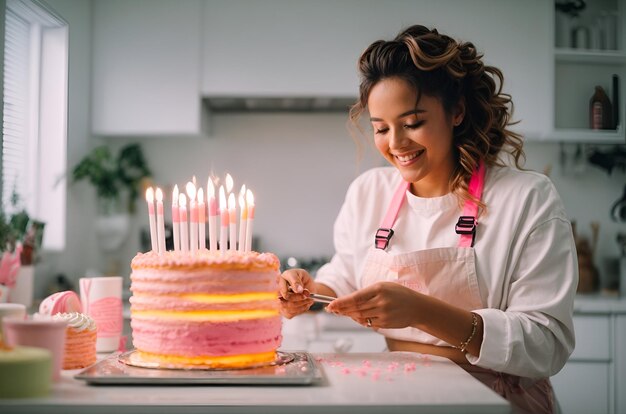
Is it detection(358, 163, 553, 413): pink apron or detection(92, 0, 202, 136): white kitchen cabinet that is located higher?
detection(92, 0, 202, 136): white kitchen cabinet

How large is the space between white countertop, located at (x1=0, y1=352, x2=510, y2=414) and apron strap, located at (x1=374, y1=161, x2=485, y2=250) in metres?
0.46

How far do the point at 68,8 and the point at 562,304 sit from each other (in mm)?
2458

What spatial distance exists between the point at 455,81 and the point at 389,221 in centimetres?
38

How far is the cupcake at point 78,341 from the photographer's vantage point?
48.6 inches

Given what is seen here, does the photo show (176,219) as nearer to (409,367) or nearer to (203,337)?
(203,337)

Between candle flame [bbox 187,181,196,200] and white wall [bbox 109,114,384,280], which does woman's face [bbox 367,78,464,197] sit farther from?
white wall [bbox 109,114,384,280]

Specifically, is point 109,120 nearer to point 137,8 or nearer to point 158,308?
point 137,8

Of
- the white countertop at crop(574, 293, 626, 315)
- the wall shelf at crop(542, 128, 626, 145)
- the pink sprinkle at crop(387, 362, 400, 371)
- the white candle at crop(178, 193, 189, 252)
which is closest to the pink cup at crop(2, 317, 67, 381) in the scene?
the white candle at crop(178, 193, 189, 252)

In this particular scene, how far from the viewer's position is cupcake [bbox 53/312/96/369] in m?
1.23

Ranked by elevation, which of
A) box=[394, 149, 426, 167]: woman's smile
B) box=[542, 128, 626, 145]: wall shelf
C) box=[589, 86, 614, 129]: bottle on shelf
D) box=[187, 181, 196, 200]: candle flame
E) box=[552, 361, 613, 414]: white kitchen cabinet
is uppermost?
box=[589, 86, 614, 129]: bottle on shelf

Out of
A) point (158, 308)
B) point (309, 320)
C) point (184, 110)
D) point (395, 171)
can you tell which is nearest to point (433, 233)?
point (395, 171)

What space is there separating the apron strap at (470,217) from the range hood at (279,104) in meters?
1.62

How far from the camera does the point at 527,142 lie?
3566mm

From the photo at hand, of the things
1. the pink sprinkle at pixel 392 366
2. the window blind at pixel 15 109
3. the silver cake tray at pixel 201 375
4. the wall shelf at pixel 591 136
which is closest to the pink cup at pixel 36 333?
the silver cake tray at pixel 201 375
